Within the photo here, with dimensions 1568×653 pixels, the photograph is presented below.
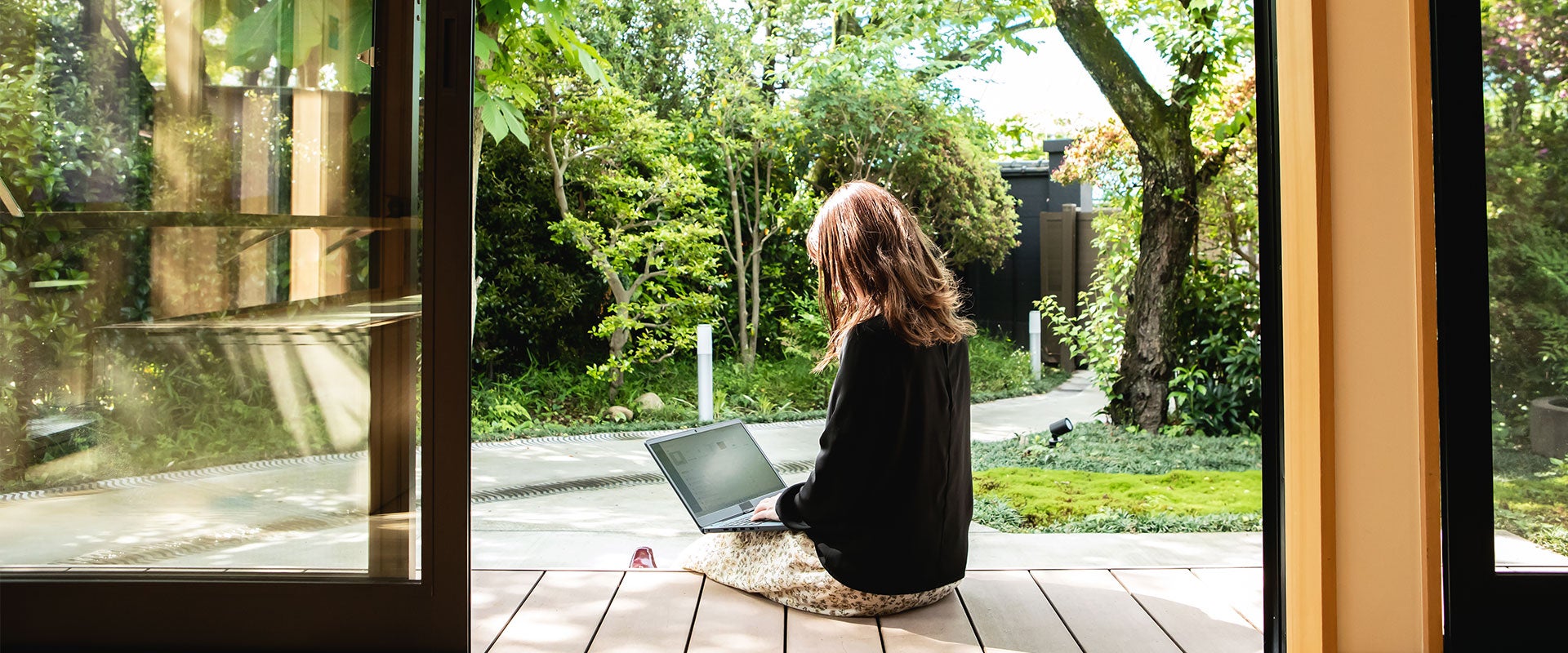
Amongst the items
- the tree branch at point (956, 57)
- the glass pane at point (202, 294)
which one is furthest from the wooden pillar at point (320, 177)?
the tree branch at point (956, 57)

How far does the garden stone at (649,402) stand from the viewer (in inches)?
235

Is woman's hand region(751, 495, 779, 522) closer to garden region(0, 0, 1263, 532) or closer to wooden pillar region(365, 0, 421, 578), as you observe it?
wooden pillar region(365, 0, 421, 578)

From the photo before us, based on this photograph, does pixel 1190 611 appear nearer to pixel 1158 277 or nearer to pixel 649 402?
pixel 1158 277

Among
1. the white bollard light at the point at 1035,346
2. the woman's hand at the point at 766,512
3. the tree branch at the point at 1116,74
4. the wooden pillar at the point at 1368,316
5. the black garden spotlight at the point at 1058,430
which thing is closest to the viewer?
the wooden pillar at the point at 1368,316

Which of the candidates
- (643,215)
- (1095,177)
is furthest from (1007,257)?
(643,215)

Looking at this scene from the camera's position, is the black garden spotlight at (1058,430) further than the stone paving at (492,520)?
Yes

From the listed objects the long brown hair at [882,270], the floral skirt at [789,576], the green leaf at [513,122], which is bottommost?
the floral skirt at [789,576]

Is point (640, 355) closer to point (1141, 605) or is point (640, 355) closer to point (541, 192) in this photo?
point (541, 192)

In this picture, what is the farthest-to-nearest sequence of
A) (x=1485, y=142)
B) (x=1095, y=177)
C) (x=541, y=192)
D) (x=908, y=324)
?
(x=541, y=192) < (x=1095, y=177) < (x=908, y=324) < (x=1485, y=142)

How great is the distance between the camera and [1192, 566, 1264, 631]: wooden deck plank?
2.00m

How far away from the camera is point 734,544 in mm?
2197

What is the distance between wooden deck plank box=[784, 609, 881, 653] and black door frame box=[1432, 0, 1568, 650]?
975 mm

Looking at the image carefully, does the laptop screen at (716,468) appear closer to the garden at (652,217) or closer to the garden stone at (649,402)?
the garden at (652,217)

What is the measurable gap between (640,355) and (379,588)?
14.2 feet
